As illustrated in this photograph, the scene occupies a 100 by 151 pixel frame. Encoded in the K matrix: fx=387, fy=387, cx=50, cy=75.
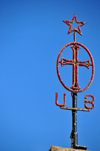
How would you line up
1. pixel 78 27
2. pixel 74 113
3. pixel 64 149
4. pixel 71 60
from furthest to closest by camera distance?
pixel 78 27 < pixel 71 60 < pixel 74 113 < pixel 64 149

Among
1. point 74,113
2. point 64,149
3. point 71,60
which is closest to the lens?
point 64,149

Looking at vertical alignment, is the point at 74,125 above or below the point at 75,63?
below

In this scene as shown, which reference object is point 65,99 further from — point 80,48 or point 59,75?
point 80,48

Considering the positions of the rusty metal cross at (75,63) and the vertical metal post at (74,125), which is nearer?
the vertical metal post at (74,125)

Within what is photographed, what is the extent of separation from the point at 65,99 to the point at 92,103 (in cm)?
208

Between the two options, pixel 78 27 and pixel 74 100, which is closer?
pixel 74 100

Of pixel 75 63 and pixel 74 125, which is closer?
pixel 74 125

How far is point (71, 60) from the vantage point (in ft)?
97.3

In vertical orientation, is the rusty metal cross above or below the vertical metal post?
above

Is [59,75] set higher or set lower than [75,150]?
higher

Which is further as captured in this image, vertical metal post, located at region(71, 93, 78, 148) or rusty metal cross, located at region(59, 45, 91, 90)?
rusty metal cross, located at region(59, 45, 91, 90)

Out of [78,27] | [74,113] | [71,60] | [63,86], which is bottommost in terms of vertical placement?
[74,113]

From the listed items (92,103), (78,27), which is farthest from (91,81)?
(78,27)

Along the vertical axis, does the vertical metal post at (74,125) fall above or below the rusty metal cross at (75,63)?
below
